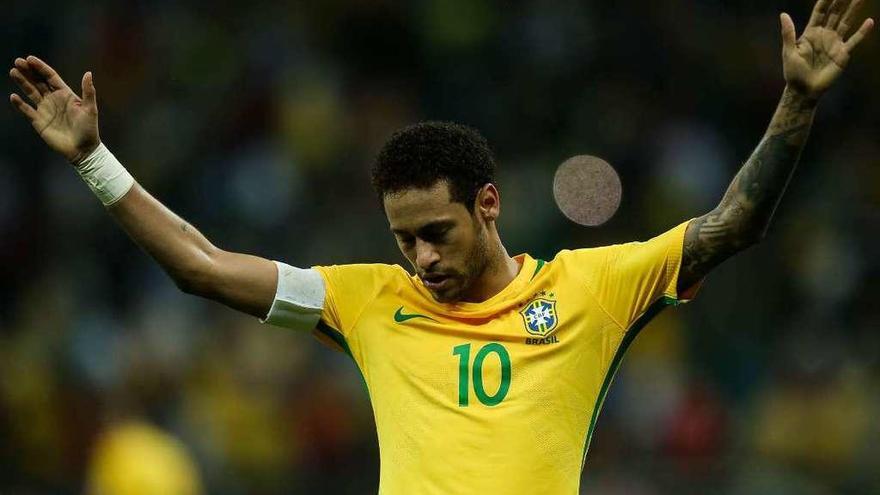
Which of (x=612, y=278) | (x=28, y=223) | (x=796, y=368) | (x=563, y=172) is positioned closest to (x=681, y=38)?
(x=563, y=172)

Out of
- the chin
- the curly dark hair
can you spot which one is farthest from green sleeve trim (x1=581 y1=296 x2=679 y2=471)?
the curly dark hair

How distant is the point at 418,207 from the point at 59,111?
115 cm

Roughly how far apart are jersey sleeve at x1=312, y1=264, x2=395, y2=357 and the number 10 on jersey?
35cm

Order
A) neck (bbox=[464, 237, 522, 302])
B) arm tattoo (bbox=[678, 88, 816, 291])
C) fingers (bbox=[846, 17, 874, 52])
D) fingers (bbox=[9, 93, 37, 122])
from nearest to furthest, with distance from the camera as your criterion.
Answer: fingers (bbox=[846, 17, 874, 52]), arm tattoo (bbox=[678, 88, 816, 291]), fingers (bbox=[9, 93, 37, 122]), neck (bbox=[464, 237, 522, 302])

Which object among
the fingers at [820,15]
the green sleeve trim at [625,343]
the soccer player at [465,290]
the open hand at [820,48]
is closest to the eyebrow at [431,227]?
the soccer player at [465,290]

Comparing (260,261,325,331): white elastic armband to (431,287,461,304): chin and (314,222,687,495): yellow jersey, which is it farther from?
(431,287,461,304): chin

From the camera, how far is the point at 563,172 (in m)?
10.9

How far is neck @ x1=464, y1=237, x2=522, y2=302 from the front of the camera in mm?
4586

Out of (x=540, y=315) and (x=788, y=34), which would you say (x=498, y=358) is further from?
(x=788, y=34)

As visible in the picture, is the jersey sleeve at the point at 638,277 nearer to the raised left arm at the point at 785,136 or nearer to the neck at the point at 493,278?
the raised left arm at the point at 785,136

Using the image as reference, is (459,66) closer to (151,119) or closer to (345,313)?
(151,119)

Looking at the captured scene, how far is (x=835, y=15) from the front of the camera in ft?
13.5

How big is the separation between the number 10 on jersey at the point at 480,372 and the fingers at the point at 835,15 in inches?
54.2

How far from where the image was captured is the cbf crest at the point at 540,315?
4406mm
